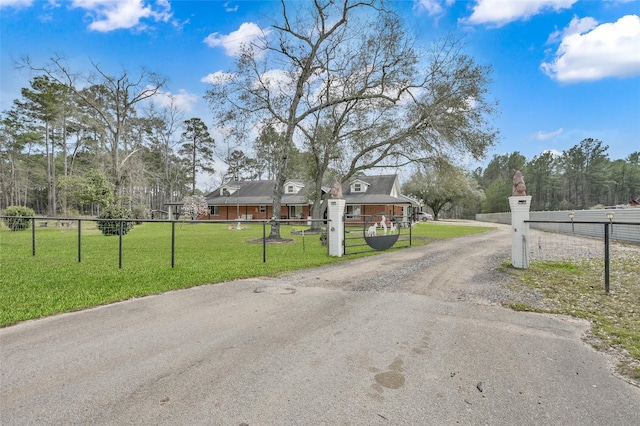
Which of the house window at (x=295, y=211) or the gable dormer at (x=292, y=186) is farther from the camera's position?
the gable dormer at (x=292, y=186)

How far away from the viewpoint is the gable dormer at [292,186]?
35091 mm

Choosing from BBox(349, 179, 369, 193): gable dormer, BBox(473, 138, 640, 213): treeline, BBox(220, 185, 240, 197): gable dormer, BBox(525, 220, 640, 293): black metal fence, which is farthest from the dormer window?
BBox(473, 138, 640, 213): treeline

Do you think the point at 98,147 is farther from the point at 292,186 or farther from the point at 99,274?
the point at 99,274

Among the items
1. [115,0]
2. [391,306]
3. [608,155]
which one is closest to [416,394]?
[391,306]

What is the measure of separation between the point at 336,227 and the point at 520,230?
461 cm

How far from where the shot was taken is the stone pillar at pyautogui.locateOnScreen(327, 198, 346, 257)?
918cm

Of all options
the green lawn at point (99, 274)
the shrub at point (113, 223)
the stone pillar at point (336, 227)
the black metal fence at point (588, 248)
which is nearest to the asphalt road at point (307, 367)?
the green lawn at point (99, 274)

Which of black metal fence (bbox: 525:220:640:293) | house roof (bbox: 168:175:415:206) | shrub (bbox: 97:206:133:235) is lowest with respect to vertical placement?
black metal fence (bbox: 525:220:640:293)

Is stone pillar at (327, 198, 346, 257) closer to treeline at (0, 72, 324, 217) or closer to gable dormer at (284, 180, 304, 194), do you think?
treeline at (0, 72, 324, 217)

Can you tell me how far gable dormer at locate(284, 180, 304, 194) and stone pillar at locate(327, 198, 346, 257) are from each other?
26.1 m

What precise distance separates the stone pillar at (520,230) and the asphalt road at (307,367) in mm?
3582

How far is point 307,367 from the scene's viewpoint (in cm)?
260

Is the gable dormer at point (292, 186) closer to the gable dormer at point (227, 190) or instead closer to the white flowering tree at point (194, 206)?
the gable dormer at point (227, 190)

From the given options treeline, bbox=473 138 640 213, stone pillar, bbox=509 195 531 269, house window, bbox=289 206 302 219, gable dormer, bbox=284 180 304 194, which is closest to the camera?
stone pillar, bbox=509 195 531 269
